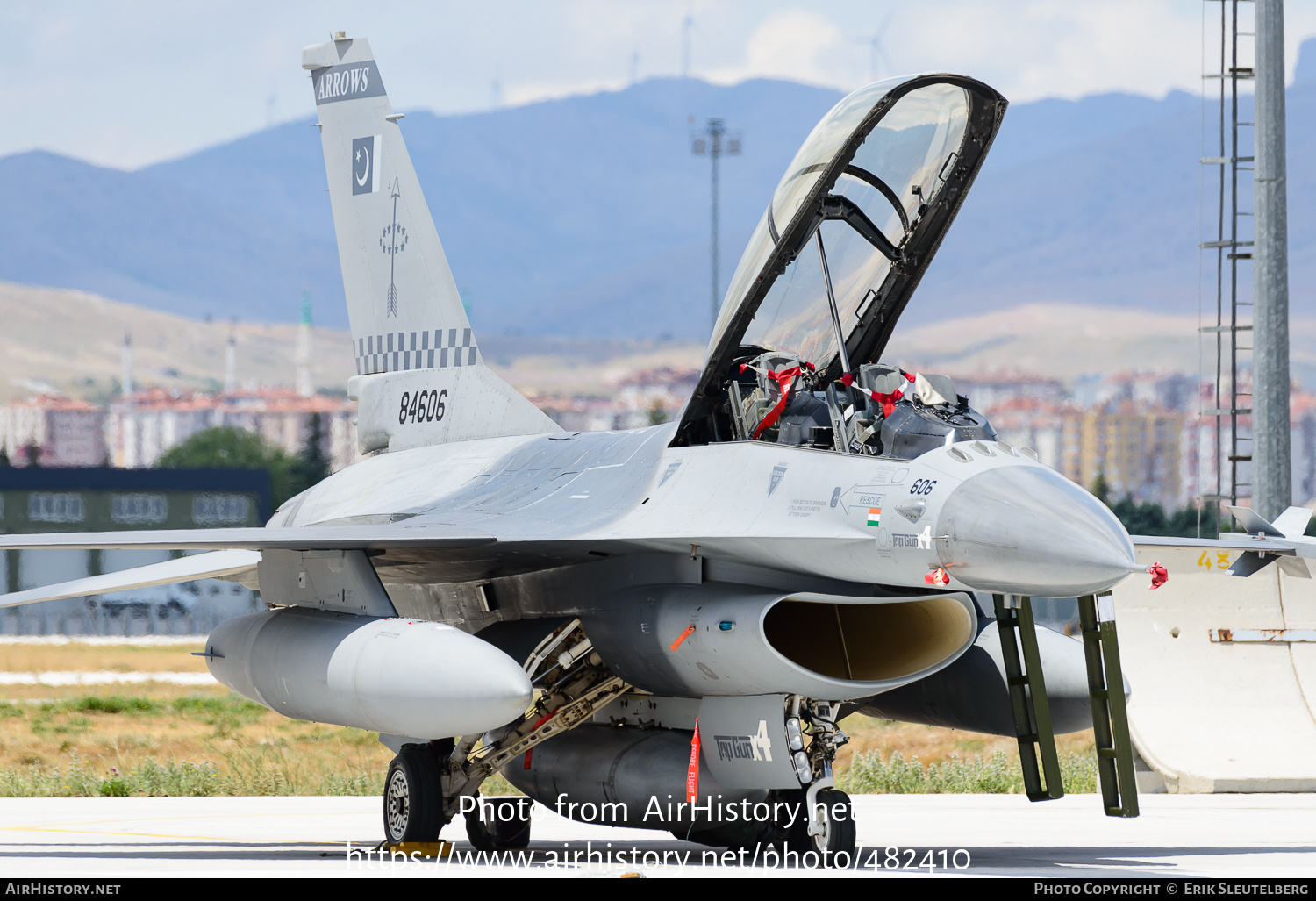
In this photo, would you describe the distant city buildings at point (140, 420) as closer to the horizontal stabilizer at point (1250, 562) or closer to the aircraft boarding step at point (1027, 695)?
the horizontal stabilizer at point (1250, 562)

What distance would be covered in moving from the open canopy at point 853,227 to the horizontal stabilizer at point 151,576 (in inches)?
134

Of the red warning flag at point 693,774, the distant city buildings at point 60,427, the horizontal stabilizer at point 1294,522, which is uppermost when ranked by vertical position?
the horizontal stabilizer at point 1294,522

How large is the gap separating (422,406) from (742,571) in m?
4.62

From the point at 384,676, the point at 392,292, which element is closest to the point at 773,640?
the point at 384,676

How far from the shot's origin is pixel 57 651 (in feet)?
124

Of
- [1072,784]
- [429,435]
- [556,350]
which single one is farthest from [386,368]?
[556,350]

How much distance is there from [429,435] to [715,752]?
4.68 metres

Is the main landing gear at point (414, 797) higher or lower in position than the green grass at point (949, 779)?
higher

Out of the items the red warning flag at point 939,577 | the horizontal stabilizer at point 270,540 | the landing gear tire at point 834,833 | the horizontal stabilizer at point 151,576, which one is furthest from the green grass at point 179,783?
the red warning flag at point 939,577

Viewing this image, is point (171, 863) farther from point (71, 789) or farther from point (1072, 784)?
point (1072, 784)

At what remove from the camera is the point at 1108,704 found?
8266 millimetres

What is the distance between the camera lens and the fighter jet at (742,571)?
8.20m

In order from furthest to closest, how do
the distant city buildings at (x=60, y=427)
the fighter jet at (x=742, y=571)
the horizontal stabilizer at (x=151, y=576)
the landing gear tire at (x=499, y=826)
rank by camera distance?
the distant city buildings at (x=60, y=427), the landing gear tire at (x=499, y=826), the horizontal stabilizer at (x=151, y=576), the fighter jet at (x=742, y=571)

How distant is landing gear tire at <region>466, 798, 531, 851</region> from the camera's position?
10391mm
